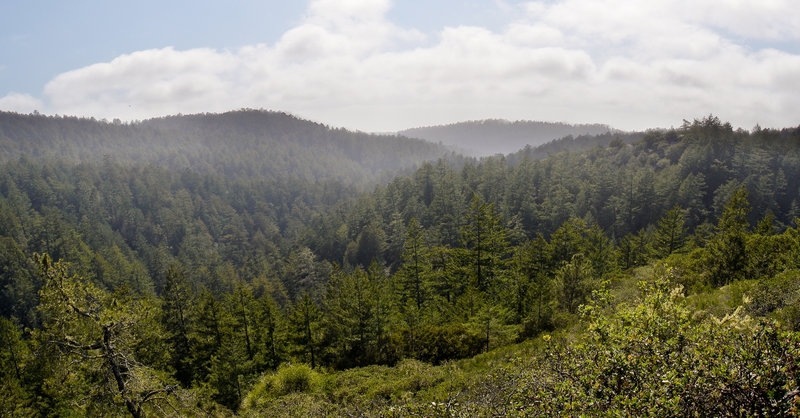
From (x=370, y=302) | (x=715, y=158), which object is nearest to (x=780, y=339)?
(x=370, y=302)

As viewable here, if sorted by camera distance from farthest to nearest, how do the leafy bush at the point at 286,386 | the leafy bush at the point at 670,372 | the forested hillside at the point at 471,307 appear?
the leafy bush at the point at 286,386
the forested hillside at the point at 471,307
the leafy bush at the point at 670,372

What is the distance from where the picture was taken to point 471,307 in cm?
2964

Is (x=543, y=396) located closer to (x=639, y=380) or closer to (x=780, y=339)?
(x=639, y=380)

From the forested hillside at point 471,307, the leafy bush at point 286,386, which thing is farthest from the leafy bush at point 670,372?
the leafy bush at point 286,386

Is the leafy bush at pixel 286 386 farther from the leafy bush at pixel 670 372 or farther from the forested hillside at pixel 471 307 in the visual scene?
the leafy bush at pixel 670 372

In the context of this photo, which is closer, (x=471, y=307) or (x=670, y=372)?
(x=670, y=372)

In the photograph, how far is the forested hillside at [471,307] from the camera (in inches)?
286

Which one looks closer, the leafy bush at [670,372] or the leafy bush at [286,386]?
the leafy bush at [670,372]

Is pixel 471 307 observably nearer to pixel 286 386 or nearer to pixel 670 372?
pixel 286 386

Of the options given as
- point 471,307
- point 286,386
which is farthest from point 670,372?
point 471,307

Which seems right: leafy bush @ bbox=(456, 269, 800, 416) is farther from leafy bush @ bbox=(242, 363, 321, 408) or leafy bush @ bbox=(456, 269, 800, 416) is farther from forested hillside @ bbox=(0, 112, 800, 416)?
leafy bush @ bbox=(242, 363, 321, 408)

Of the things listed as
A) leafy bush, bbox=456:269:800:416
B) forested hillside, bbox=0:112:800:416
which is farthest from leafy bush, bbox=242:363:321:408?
leafy bush, bbox=456:269:800:416

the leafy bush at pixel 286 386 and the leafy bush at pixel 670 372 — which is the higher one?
the leafy bush at pixel 670 372

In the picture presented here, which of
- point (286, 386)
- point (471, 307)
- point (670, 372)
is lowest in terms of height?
point (286, 386)
